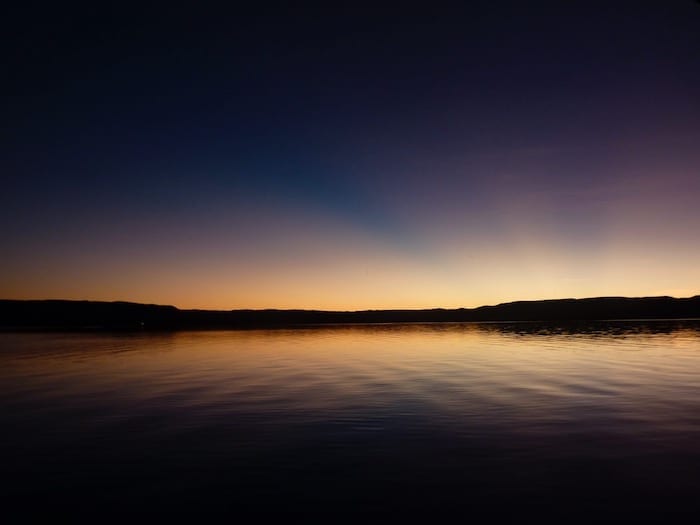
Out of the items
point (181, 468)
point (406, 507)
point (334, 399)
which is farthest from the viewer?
point (334, 399)

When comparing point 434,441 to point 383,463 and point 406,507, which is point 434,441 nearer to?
point 383,463

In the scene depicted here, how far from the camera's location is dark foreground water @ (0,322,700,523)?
31.6 feet

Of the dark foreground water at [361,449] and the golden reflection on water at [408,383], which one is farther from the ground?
the golden reflection on water at [408,383]

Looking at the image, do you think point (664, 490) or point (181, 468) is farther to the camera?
point (181, 468)

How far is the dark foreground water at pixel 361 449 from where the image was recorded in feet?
31.6

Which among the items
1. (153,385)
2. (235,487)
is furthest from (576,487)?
(153,385)

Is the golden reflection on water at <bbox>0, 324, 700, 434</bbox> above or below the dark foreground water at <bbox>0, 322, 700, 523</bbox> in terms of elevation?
above

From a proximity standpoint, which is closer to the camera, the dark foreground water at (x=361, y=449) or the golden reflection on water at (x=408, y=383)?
the dark foreground water at (x=361, y=449)

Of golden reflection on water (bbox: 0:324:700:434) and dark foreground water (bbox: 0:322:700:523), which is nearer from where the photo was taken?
dark foreground water (bbox: 0:322:700:523)

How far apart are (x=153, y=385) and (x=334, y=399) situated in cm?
1236

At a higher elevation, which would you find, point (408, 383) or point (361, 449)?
point (408, 383)

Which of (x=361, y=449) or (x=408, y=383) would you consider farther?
(x=408, y=383)

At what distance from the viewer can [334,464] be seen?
12.4m

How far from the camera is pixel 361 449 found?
45.1 ft
